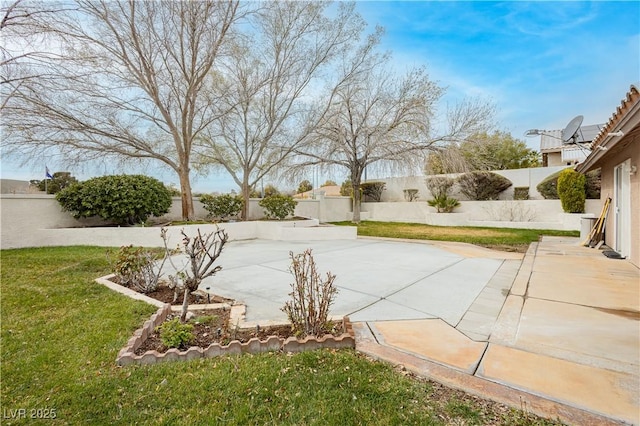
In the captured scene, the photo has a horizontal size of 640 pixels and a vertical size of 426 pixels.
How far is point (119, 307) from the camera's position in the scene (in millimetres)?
3619

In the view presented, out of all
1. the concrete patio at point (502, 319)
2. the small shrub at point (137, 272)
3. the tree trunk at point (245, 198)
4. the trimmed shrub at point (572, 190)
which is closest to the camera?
the concrete patio at point (502, 319)


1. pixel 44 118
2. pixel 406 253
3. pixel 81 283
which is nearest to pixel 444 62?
pixel 406 253

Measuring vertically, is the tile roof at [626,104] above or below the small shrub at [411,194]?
above

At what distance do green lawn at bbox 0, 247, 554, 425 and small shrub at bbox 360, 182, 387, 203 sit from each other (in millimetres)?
17833

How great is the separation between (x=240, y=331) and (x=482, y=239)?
9568 mm

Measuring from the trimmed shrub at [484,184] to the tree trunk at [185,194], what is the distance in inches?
525

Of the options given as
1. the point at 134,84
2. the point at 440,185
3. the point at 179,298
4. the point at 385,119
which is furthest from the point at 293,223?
the point at 440,185

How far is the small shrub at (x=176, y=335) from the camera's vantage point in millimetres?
2674

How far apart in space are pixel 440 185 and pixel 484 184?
2205 millimetres

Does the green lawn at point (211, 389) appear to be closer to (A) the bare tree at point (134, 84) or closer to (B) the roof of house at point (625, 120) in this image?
(B) the roof of house at point (625, 120)

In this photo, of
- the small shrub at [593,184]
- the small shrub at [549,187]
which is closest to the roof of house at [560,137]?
the small shrub at [549,187]

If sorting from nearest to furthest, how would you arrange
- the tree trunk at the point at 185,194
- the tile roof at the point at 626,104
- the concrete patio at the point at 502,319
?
the concrete patio at the point at 502,319
the tile roof at the point at 626,104
the tree trunk at the point at 185,194

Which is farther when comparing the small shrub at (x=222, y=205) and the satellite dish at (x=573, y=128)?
the small shrub at (x=222, y=205)

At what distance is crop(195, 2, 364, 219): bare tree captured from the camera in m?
10.8
